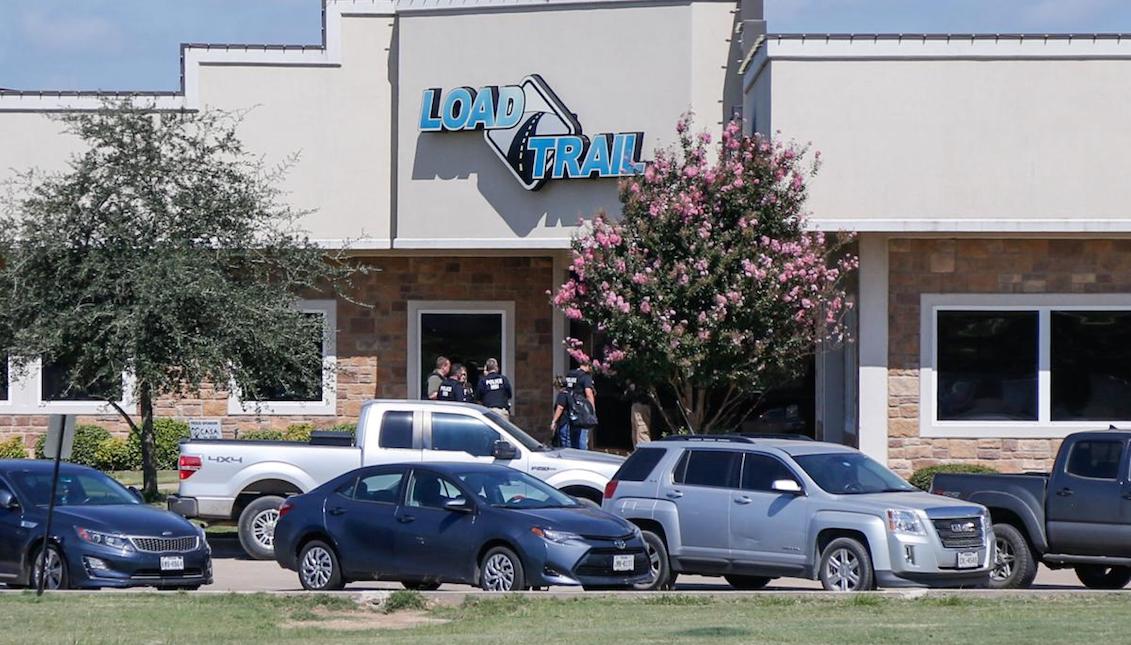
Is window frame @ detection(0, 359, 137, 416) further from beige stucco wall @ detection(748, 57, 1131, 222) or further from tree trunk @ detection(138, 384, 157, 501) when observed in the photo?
beige stucco wall @ detection(748, 57, 1131, 222)

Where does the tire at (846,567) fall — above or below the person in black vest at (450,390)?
below

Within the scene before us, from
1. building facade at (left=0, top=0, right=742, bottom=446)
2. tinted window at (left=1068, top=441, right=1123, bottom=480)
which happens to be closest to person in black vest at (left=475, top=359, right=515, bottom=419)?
building facade at (left=0, top=0, right=742, bottom=446)

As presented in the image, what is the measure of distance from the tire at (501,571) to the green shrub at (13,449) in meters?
15.2

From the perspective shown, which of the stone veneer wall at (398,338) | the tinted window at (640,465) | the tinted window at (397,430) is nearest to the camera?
the tinted window at (640,465)

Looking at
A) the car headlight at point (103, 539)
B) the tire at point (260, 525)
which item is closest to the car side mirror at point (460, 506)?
the car headlight at point (103, 539)

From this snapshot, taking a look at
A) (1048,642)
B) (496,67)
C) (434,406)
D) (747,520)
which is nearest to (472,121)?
(496,67)

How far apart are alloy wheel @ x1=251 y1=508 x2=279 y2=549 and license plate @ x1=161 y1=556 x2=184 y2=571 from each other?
3160 millimetres

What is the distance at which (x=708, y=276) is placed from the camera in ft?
75.7

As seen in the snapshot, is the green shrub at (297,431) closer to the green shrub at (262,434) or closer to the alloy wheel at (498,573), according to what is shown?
the green shrub at (262,434)

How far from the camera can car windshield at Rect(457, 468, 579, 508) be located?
648 inches

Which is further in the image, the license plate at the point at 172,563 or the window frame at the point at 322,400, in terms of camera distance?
the window frame at the point at 322,400

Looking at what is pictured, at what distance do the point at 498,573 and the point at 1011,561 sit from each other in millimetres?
5595

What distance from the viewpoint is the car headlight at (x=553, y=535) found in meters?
15.8

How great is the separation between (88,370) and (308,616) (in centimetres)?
924
